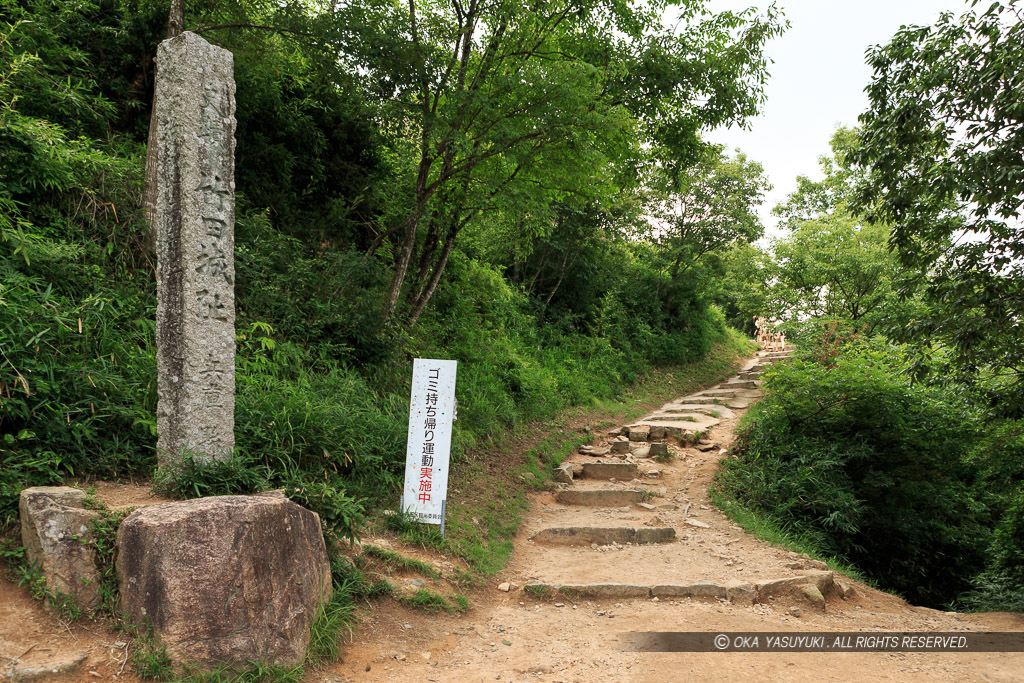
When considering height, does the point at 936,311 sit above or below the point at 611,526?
above

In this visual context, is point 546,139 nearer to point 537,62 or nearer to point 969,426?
point 537,62

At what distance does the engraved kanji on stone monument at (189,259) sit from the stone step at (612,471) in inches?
232

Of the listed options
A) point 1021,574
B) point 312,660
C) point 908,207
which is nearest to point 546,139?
point 908,207

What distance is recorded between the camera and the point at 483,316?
38.5 ft

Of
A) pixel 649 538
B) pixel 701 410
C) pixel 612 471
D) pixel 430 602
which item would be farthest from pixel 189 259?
pixel 701 410

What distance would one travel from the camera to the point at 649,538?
6.69 meters

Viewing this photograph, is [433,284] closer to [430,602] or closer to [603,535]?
[603,535]

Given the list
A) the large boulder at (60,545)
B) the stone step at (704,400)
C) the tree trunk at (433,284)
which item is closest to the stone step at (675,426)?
the stone step at (704,400)

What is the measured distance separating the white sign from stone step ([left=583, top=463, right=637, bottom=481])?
3.93 m

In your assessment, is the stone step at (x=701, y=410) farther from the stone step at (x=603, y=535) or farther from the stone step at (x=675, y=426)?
the stone step at (x=603, y=535)

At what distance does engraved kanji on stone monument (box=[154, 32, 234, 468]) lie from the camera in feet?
13.7

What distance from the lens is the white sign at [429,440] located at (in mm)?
5543

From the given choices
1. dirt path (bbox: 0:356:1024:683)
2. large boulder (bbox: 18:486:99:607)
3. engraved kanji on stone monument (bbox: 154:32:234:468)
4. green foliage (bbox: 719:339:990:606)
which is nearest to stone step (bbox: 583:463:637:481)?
green foliage (bbox: 719:339:990:606)

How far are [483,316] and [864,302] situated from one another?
8759 mm
